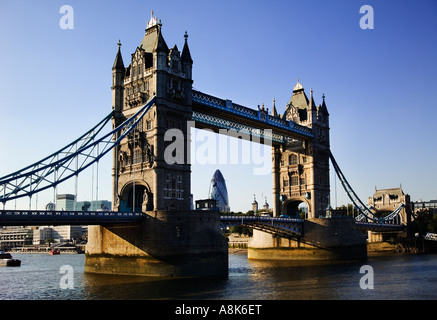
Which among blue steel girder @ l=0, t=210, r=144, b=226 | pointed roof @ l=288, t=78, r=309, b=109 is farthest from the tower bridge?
pointed roof @ l=288, t=78, r=309, b=109

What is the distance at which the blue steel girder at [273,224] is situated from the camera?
68.4 meters

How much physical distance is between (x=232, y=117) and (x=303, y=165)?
24.1 metres

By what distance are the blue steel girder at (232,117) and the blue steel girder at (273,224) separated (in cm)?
1465

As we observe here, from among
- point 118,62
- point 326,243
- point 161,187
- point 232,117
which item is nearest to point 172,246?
point 161,187

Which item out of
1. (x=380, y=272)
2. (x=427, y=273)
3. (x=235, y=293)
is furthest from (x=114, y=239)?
(x=427, y=273)

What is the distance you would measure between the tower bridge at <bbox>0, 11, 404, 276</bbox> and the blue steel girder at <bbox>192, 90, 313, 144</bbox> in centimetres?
17

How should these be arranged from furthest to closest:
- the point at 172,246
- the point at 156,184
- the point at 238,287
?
the point at 156,184 → the point at 172,246 → the point at 238,287

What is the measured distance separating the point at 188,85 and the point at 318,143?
36675 mm

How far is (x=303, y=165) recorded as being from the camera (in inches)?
3556

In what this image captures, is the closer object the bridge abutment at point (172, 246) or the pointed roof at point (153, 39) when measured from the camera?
the bridge abutment at point (172, 246)

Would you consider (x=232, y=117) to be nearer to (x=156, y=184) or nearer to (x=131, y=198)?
(x=156, y=184)

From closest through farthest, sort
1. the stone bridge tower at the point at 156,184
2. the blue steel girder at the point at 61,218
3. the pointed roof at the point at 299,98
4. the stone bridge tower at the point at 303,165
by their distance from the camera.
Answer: the blue steel girder at the point at 61,218 → the stone bridge tower at the point at 156,184 → the stone bridge tower at the point at 303,165 → the pointed roof at the point at 299,98

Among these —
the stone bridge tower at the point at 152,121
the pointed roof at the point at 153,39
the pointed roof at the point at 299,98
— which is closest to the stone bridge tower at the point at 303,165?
the pointed roof at the point at 299,98

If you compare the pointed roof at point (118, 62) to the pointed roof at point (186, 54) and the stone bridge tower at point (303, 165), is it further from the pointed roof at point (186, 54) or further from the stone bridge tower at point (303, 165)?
the stone bridge tower at point (303, 165)
